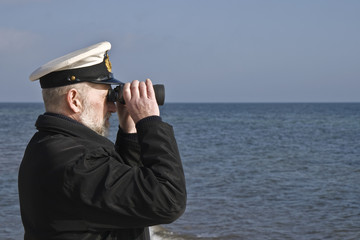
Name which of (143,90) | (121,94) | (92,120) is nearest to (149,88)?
(143,90)

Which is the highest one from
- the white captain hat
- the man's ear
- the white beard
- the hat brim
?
the white captain hat

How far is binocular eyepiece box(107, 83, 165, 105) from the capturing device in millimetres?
2109

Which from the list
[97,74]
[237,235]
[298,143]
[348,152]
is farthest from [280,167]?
[97,74]

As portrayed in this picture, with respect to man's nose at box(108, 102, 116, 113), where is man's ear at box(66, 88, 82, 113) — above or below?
above

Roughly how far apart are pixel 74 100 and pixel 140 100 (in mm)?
252

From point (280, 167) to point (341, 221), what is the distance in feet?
23.1

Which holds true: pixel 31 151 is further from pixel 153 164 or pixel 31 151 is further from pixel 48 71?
pixel 153 164

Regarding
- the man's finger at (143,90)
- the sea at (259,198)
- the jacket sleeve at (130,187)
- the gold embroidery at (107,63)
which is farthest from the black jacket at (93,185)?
the sea at (259,198)

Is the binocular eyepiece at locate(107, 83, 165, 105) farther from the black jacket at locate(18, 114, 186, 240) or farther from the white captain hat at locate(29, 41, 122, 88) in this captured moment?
the black jacket at locate(18, 114, 186, 240)

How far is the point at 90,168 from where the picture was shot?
185 cm

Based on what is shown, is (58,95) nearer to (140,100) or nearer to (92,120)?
(92,120)

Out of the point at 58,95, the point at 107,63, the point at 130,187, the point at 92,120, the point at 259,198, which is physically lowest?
the point at 259,198

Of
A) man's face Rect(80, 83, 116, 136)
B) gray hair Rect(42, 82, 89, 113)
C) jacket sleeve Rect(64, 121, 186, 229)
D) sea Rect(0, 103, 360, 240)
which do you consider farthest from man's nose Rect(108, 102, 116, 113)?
sea Rect(0, 103, 360, 240)

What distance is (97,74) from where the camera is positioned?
2.09 metres
